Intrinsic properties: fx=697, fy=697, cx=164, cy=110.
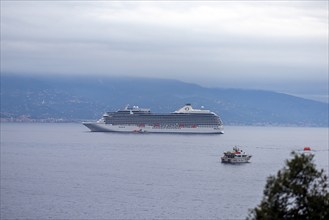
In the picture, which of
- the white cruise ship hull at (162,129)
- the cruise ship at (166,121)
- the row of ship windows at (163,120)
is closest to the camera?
the cruise ship at (166,121)

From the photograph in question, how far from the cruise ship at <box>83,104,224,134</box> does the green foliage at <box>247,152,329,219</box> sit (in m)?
165

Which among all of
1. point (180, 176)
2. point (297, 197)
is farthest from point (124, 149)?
point (297, 197)

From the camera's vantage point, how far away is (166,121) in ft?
619

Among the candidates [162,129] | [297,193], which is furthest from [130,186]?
[162,129]

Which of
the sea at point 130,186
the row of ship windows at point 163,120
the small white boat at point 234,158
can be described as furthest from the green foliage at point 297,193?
the row of ship windows at point 163,120

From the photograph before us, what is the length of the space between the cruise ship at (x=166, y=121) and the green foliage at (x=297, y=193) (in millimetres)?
164554

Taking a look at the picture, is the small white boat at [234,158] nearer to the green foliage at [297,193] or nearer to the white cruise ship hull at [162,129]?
the green foliage at [297,193]

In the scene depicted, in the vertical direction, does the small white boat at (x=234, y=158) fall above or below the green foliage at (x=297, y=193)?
above

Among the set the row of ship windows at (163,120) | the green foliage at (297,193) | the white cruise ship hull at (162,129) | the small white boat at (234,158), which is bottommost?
the green foliage at (297,193)

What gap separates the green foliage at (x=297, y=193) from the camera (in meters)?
20.6

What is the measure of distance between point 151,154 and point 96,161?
15.9 meters

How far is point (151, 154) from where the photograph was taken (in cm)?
11256

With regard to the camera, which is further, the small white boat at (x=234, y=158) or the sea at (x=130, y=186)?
the small white boat at (x=234, y=158)

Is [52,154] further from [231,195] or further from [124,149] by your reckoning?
[231,195]
